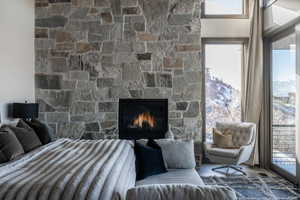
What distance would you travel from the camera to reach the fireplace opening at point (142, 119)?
5.02 metres

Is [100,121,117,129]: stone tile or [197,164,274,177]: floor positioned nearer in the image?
[197,164,274,177]: floor

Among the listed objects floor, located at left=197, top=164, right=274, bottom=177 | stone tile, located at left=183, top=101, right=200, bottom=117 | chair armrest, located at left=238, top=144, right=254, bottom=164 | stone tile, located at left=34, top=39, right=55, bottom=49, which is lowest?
floor, located at left=197, top=164, right=274, bottom=177

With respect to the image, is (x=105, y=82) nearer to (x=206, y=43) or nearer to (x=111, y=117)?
(x=111, y=117)

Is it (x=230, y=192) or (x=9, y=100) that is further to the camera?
(x=9, y=100)

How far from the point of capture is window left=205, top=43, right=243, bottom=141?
5465 mm

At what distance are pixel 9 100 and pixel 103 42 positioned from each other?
Answer: 1.99 m

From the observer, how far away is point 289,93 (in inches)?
170

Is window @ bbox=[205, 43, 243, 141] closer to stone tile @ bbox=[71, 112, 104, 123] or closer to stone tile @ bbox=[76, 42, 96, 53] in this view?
stone tile @ bbox=[71, 112, 104, 123]

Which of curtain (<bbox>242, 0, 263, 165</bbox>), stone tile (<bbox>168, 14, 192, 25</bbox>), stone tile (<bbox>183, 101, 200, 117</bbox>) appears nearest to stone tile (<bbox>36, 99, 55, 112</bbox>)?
stone tile (<bbox>183, 101, 200, 117</bbox>)

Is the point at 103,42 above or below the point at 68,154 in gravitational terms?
above

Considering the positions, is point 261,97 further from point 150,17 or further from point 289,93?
point 150,17

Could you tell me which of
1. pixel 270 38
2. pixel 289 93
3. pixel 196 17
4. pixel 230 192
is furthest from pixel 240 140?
pixel 230 192

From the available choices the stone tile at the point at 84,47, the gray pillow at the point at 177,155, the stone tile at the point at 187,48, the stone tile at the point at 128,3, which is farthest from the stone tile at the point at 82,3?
the gray pillow at the point at 177,155

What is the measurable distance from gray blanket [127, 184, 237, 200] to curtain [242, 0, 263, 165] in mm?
3919
